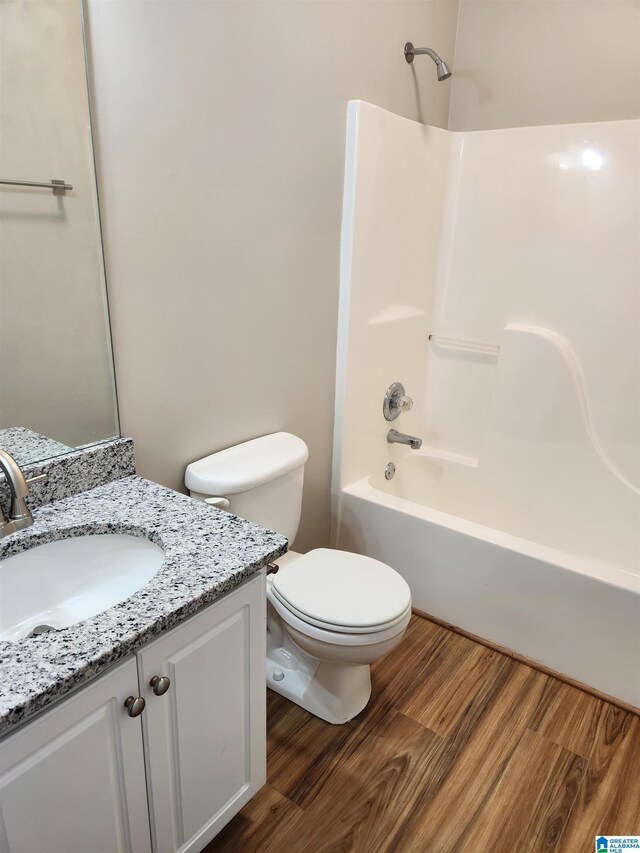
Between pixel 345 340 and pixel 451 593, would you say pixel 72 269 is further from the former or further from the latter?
pixel 451 593

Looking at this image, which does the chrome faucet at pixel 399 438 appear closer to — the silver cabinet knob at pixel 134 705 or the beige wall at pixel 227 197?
the beige wall at pixel 227 197

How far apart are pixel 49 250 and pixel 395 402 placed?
151 centimetres

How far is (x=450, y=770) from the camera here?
163cm

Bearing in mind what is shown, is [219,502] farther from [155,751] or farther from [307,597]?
[155,751]

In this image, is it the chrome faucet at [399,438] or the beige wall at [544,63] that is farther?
the chrome faucet at [399,438]

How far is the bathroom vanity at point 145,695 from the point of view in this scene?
2.78ft

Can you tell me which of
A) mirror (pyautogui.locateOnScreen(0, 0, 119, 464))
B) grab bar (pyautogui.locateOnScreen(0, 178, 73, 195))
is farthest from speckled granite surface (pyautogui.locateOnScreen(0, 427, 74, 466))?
grab bar (pyautogui.locateOnScreen(0, 178, 73, 195))

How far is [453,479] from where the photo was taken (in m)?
2.63

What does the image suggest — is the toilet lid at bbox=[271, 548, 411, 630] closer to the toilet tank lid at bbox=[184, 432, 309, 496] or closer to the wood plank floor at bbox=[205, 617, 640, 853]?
the toilet tank lid at bbox=[184, 432, 309, 496]

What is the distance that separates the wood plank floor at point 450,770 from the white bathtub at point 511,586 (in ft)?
0.37

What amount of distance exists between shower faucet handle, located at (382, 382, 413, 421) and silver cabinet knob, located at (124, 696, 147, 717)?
165 centimetres

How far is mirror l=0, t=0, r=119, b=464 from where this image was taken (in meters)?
1.19

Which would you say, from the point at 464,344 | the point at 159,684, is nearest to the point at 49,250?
the point at 159,684

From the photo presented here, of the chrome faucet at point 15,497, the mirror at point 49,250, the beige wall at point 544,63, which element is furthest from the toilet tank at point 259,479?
the beige wall at point 544,63
